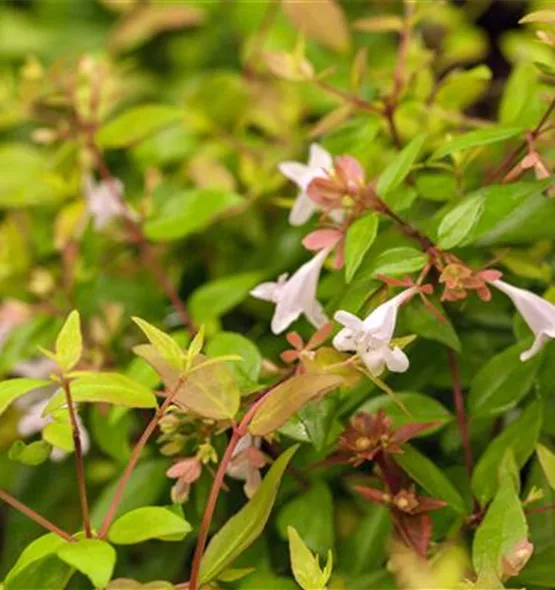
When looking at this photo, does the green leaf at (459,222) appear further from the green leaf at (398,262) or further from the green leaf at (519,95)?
the green leaf at (519,95)

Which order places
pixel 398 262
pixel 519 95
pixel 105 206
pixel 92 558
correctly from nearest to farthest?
pixel 92 558
pixel 398 262
pixel 519 95
pixel 105 206

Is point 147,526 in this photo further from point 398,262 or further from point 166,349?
point 398,262

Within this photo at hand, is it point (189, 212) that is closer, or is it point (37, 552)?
point (37, 552)

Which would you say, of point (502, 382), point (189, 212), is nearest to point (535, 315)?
point (502, 382)

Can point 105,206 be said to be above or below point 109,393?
below

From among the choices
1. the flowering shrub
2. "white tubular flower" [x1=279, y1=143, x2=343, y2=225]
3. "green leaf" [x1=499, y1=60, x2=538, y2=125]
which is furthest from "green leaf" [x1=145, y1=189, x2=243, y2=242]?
"green leaf" [x1=499, y1=60, x2=538, y2=125]

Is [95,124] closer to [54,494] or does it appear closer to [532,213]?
[54,494]

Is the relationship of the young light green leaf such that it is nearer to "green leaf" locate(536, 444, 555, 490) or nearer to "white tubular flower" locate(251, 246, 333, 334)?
"white tubular flower" locate(251, 246, 333, 334)
